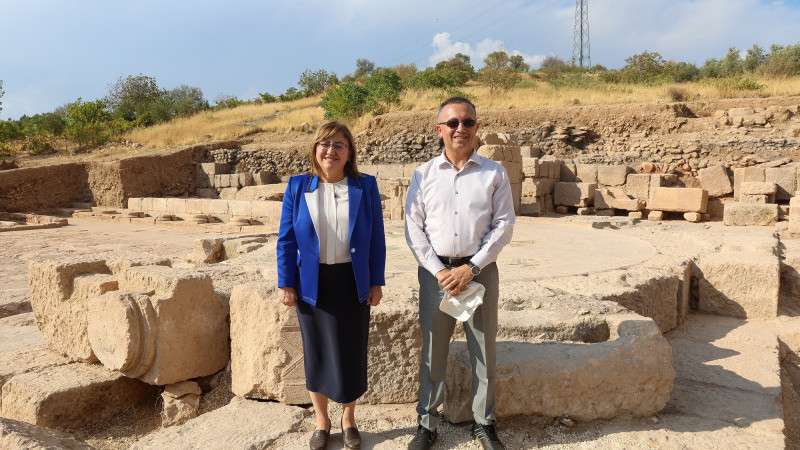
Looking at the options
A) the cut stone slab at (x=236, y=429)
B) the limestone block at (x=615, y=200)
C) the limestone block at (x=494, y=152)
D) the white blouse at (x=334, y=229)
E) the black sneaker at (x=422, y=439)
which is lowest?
the cut stone slab at (x=236, y=429)

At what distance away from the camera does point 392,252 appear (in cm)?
706

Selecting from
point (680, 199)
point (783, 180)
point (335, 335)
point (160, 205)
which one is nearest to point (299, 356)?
point (335, 335)

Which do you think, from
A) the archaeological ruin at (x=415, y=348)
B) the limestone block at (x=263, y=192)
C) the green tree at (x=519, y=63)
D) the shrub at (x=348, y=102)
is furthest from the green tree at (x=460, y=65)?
the archaeological ruin at (x=415, y=348)

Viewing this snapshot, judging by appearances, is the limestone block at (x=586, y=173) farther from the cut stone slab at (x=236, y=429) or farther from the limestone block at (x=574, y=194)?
the cut stone slab at (x=236, y=429)

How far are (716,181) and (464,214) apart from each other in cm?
1402

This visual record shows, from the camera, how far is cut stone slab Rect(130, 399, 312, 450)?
9.22 ft

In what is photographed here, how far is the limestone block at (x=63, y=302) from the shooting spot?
400 centimetres

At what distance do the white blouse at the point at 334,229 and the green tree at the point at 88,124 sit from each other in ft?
88.6

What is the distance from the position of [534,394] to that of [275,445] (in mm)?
1425

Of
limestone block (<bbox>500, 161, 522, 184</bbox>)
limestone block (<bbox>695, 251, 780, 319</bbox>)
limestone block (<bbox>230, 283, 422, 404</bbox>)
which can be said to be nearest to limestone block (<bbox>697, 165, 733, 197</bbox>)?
limestone block (<bbox>500, 161, 522, 184</bbox>)

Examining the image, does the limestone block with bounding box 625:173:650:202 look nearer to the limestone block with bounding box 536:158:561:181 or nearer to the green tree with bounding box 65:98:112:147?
the limestone block with bounding box 536:158:561:181

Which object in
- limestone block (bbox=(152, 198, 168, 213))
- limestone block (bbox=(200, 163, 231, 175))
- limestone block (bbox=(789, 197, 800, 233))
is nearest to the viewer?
limestone block (bbox=(789, 197, 800, 233))

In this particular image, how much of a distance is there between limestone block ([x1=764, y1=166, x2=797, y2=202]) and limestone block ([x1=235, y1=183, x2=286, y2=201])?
13513mm

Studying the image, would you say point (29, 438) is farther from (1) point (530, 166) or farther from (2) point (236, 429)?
(1) point (530, 166)
